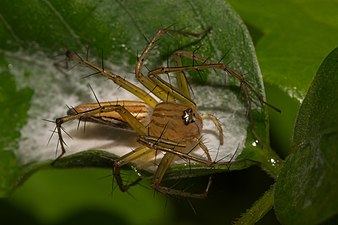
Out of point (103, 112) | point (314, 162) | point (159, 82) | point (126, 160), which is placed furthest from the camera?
point (159, 82)

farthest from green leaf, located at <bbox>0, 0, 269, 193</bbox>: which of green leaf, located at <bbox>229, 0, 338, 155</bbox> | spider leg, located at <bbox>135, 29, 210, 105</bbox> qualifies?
green leaf, located at <bbox>229, 0, 338, 155</bbox>

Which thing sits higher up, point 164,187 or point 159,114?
point 159,114

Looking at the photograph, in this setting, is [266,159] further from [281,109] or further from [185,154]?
[281,109]

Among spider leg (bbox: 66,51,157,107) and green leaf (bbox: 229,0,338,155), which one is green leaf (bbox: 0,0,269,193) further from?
green leaf (bbox: 229,0,338,155)

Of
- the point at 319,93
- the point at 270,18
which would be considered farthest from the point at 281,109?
the point at 319,93

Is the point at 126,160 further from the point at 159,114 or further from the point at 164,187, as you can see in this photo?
the point at 159,114

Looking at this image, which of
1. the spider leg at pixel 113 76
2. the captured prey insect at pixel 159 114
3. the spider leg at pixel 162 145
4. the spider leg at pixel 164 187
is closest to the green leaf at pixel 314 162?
the captured prey insect at pixel 159 114

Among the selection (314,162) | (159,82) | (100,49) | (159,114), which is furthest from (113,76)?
(314,162)
